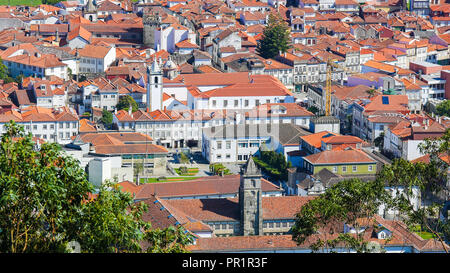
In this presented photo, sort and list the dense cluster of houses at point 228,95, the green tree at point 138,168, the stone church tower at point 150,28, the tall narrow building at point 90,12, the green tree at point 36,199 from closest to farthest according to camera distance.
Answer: the green tree at point 36,199 < the dense cluster of houses at point 228,95 < the green tree at point 138,168 < the stone church tower at point 150,28 < the tall narrow building at point 90,12

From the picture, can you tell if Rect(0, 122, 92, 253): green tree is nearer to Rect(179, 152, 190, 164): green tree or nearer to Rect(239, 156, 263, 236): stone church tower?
Rect(239, 156, 263, 236): stone church tower

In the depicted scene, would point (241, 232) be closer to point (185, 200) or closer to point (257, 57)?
point (185, 200)

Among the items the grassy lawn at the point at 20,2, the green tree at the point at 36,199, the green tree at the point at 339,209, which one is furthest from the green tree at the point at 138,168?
the grassy lawn at the point at 20,2

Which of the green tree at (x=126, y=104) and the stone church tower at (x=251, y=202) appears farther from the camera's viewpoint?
the green tree at (x=126, y=104)

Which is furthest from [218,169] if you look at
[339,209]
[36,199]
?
[36,199]

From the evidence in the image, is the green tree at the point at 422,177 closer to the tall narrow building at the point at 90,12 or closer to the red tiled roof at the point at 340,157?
the red tiled roof at the point at 340,157
